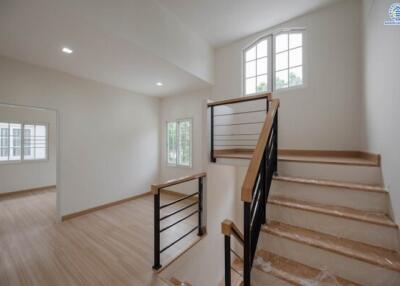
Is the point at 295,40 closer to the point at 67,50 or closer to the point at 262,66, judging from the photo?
the point at 262,66

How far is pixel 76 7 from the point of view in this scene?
1.92m

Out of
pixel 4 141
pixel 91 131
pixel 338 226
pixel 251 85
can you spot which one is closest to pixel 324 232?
pixel 338 226

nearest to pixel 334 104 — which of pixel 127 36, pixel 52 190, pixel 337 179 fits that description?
pixel 337 179

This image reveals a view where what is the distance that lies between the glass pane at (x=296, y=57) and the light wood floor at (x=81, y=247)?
3.65m

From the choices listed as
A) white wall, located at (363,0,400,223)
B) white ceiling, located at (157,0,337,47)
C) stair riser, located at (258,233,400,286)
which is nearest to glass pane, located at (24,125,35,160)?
white ceiling, located at (157,0,337,47)

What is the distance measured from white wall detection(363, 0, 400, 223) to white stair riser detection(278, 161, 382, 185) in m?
0.13

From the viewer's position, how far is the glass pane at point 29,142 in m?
5.34

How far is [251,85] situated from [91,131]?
373 cm

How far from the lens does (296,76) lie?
3396 millimetres

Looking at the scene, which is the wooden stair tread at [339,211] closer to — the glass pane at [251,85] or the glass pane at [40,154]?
the glass pane at [251,85]

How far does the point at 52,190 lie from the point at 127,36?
5.59m

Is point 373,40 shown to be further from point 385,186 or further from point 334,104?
point 385,186

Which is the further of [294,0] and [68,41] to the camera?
[294,0]

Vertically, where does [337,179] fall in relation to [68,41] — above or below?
below
